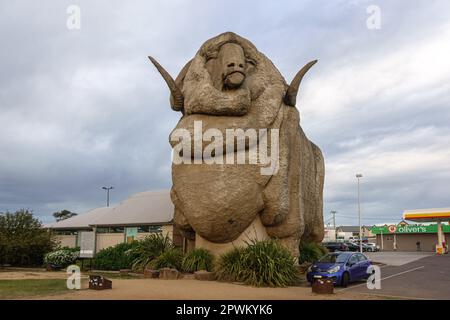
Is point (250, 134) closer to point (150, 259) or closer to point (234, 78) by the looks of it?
point (234, 78)

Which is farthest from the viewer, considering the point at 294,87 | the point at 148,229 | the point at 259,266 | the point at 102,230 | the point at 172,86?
the point at 102,230

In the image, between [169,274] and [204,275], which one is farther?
[169,274]

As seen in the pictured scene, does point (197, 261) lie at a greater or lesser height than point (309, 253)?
greater

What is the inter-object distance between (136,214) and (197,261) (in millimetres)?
15211

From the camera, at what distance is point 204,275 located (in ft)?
49.2

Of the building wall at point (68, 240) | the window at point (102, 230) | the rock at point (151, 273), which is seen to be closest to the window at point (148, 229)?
the window at point (102, 230)

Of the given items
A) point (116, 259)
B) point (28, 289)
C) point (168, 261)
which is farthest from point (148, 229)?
point (28, 289)

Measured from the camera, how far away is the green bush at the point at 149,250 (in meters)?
17.7

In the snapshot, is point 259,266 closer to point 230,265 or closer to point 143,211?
point 230,265

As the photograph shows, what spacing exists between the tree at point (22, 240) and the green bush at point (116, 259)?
15.7 feet

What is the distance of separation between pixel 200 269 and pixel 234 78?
24.4 feet

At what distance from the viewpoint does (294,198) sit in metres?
17.8

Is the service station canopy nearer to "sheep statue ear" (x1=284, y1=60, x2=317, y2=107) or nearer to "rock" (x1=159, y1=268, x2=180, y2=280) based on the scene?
"sheep statue ear" (x1=284, y1=60, x2=317, y2=107)
